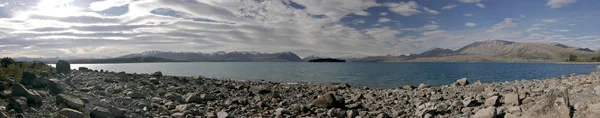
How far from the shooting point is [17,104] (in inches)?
424

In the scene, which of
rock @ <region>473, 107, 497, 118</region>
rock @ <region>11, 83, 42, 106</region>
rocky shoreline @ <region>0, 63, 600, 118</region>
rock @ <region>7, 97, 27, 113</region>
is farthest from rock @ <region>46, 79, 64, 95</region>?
rock @ <region>473, 107, 497, 118</region>

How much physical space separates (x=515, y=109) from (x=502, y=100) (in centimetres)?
288

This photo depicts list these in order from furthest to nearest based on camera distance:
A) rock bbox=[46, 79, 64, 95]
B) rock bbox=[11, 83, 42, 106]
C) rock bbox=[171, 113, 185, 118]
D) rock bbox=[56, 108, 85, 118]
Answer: rock bbox=[46, 79, 64, 95] → rock bbox=[171, 113, 185, 118] → rock bbox=[11, 83, 42, 106] → rock bbox=[56, 108, 85, 118]

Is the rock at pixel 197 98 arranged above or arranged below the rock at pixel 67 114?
below

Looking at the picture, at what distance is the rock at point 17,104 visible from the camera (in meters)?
10.6

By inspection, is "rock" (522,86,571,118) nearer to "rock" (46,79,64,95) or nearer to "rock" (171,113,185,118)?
"rock" (171,113,185,118)

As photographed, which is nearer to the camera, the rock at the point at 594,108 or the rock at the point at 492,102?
the rock at the point at 594,108

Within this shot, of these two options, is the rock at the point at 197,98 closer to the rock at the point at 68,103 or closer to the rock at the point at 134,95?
the rock at the point at 134,95

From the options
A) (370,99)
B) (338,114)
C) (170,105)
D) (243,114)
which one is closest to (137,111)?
(170,105)

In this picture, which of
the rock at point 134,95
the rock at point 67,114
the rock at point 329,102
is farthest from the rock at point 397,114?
the rock at point 67,114

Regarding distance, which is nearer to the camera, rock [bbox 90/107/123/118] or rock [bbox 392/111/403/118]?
rock [bbox 90/107/123/118]

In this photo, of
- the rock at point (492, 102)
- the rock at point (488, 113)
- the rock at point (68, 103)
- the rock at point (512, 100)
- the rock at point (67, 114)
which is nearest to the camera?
the rock at point (67, 114)

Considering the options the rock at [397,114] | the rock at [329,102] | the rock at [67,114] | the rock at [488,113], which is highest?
the rock at [67,114]

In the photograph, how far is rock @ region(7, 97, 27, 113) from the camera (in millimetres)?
10600
